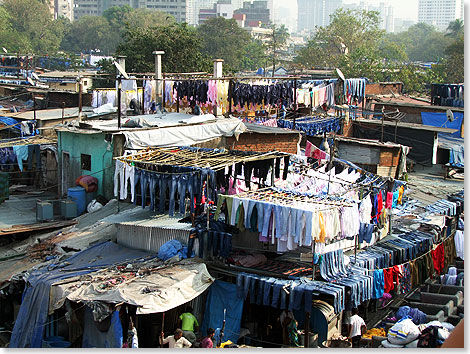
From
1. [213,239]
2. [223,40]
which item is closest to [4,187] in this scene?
[213,239]

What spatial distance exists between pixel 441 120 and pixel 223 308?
19.6m

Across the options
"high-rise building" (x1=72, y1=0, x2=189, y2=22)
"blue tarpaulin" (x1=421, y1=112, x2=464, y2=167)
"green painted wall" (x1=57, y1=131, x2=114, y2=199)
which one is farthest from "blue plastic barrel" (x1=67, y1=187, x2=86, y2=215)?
"high-rise building" (x1=72, y1=0, x2=189, y2=22)

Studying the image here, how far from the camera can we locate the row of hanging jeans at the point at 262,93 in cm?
2128

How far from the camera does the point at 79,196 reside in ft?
52.2

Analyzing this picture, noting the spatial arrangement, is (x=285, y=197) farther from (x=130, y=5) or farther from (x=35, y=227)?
(x=130, y=5)

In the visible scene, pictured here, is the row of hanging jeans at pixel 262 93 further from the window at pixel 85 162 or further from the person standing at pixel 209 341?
the person standing at pixel 209 341

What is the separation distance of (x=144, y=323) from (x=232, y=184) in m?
3.41

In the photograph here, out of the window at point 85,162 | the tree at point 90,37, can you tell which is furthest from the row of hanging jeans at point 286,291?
the tree at point 90,37

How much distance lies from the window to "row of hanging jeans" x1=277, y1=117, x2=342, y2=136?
8795mm

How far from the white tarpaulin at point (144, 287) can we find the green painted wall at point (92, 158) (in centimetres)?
434

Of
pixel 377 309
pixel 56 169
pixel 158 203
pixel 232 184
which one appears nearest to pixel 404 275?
pixel 377 309

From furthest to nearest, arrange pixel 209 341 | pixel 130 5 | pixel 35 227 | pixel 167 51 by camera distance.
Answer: pixel 130 5, pixel 167 51, pixel 35 227, pixel 209 341

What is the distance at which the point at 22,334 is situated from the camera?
11430 millimetres

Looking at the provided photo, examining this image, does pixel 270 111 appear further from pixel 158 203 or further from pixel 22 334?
pixel 22 334
